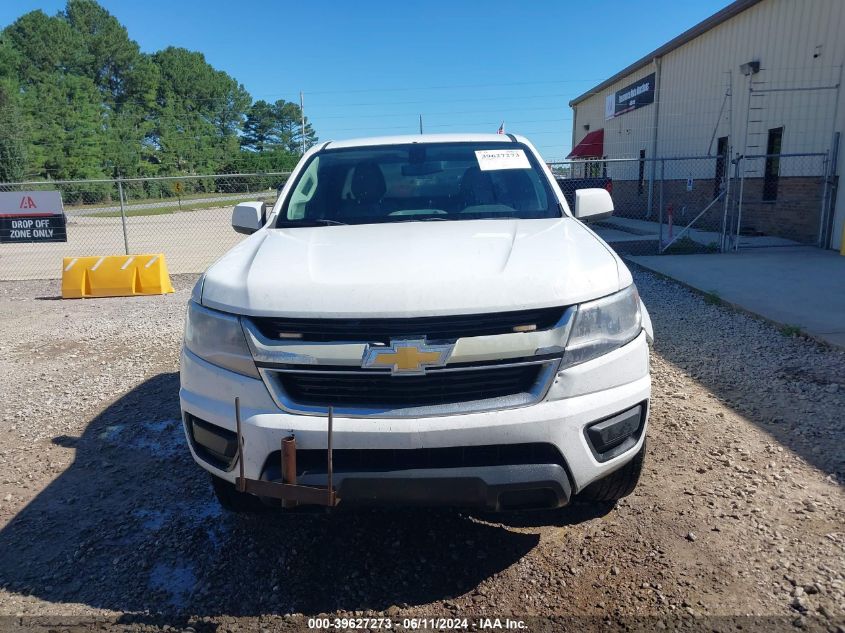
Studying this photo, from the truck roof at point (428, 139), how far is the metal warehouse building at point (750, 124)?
8.55 meters

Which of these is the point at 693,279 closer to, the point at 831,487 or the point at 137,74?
the point at 831,487

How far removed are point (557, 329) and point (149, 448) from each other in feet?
9.79

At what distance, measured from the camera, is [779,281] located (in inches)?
352

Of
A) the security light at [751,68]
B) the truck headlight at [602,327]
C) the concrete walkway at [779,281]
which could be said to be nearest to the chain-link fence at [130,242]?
the concrete walkway at [779,281]

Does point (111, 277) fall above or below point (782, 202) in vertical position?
below

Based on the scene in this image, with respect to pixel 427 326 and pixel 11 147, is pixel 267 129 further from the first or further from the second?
pixel 427 326

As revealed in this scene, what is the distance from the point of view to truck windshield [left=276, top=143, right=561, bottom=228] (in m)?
3.62

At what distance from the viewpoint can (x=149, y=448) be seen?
410 centimetres

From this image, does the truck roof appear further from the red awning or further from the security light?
the red awning

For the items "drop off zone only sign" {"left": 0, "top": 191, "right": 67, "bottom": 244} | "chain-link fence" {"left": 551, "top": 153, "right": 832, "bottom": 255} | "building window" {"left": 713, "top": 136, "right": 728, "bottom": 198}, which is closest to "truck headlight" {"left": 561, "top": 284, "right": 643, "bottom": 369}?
"chain-link fence" {"left": 551, "top": 153, "right": 832, "bottom": 255}

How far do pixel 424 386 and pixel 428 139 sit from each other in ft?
8.05

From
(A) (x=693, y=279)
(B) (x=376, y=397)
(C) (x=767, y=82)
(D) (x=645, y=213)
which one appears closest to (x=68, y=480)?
(B) (x=376, y=397)

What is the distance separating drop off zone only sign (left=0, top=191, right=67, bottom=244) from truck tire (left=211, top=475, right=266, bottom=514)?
33.6ft

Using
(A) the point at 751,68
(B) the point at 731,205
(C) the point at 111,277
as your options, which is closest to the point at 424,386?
(C) the point at 111,277
